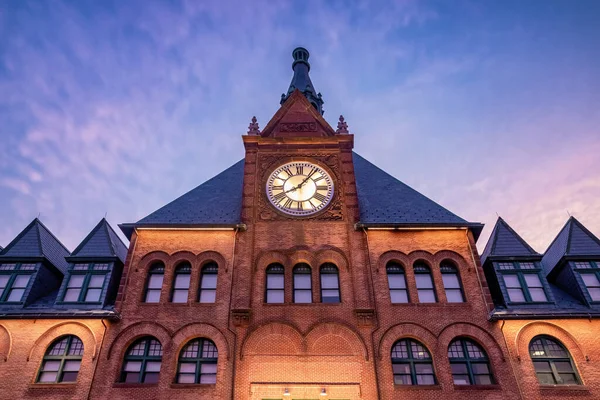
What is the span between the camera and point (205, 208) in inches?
1059

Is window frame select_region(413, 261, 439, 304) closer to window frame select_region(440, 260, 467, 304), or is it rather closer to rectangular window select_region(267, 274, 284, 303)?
window frame select_region(440, 260, 467, 304)

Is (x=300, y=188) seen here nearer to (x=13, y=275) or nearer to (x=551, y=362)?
(x=551, y=362)

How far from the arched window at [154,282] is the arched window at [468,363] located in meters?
13.9

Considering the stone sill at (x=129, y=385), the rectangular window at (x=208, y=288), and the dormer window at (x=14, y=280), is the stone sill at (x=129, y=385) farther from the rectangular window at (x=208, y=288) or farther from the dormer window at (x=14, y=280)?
the dormer window at (x=14, y=280)

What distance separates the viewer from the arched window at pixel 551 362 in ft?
66.1

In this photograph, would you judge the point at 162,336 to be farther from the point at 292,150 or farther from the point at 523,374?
the point at 523,374

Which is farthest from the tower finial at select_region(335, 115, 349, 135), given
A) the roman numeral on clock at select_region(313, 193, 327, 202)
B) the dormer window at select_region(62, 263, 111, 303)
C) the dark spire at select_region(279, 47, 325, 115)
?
the dormer window at select_region(62, 263, 111, 303)

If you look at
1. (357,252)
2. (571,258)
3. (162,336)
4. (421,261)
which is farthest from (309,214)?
(571,258)

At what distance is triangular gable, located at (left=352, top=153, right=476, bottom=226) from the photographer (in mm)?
25359

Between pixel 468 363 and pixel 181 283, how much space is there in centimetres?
1376

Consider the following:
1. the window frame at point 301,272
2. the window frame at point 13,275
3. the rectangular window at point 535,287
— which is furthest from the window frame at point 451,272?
the window frame at point 13,275

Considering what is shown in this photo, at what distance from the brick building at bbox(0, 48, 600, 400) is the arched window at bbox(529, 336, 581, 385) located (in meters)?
0.11

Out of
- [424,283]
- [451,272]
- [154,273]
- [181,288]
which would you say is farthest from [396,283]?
[154,273]

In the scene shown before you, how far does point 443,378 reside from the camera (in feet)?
66.2
